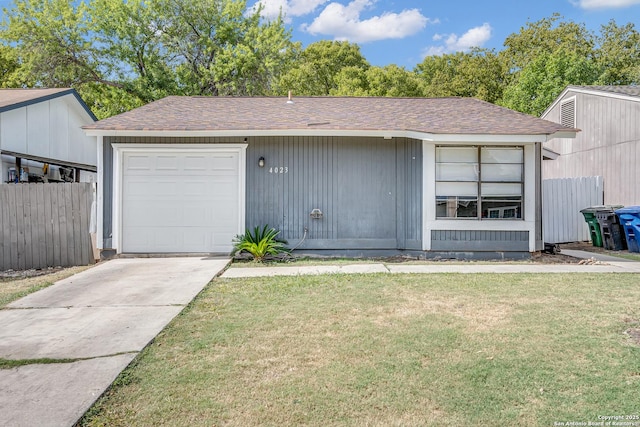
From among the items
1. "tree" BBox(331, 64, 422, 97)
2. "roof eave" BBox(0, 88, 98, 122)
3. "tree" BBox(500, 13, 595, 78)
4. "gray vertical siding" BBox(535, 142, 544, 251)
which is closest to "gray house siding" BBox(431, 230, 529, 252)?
"gray vertical siding" BBox(535, 142, 544, 251)

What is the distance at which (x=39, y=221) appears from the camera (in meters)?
8.50

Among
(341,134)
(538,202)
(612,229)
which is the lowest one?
(612,229)

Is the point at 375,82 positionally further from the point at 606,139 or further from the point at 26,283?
the point at 26,283

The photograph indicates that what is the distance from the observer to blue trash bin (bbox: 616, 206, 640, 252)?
33.0 feet

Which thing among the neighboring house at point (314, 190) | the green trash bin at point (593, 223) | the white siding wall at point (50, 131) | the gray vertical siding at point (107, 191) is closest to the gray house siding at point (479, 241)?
the neighboring house at point (314, 190)

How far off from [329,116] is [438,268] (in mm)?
4113

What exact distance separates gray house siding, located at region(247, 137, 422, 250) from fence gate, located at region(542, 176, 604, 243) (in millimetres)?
5042

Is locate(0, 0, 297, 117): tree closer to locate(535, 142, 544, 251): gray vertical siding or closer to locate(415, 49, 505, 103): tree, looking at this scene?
locate(415, 49, 505, 103): tree

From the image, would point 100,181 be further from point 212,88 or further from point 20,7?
point 20,7

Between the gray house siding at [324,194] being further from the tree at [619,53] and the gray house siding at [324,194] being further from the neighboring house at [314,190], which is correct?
the tree at [619,53]

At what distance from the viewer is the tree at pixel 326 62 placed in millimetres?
29844

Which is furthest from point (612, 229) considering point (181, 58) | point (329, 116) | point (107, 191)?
point (181, 58)

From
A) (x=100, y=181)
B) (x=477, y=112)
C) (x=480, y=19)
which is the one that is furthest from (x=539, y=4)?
(x=100, y=181)

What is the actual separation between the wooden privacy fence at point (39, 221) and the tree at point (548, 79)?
2328cm
